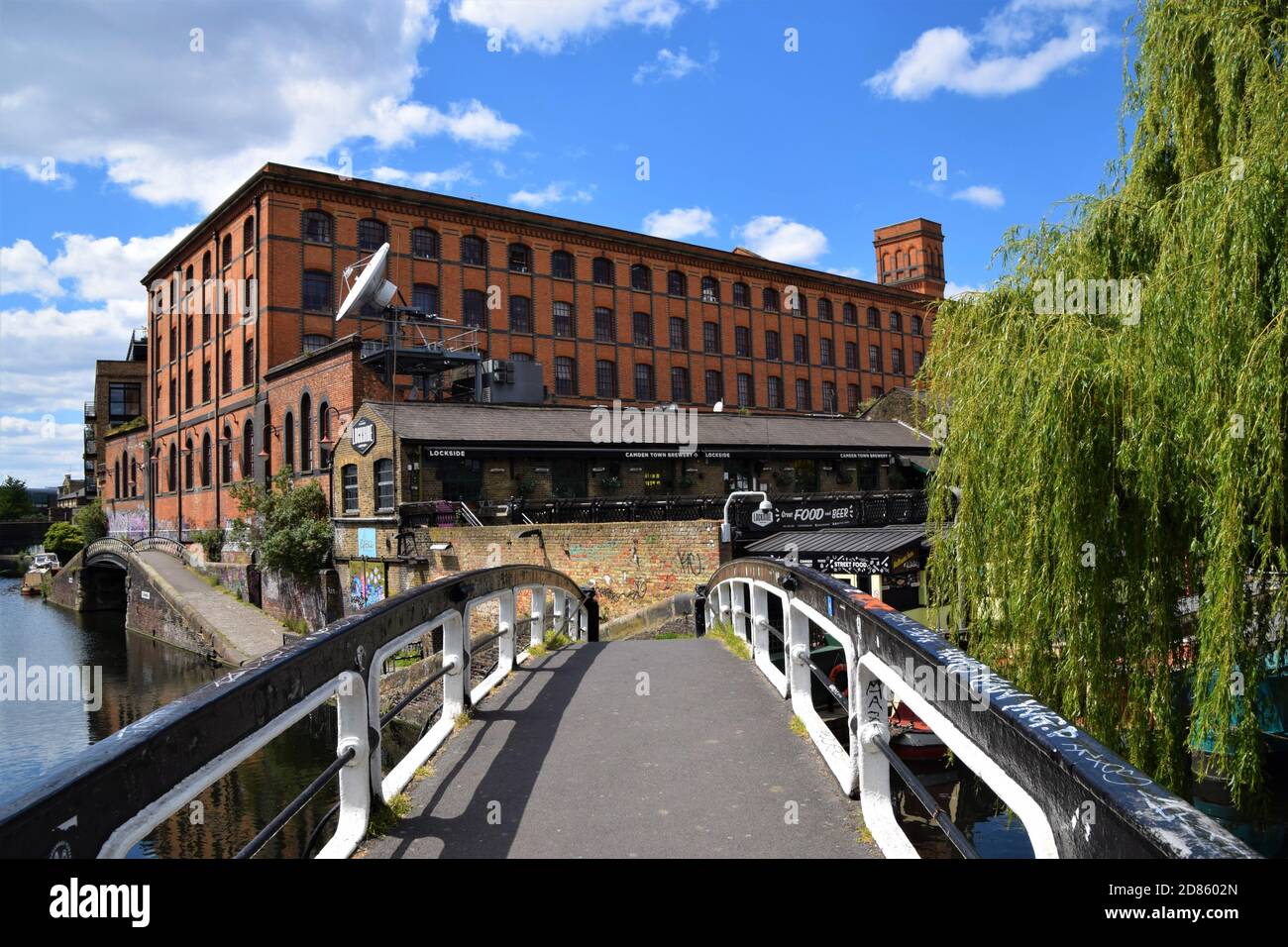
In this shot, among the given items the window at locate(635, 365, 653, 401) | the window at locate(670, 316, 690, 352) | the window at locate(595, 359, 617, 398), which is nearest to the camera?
the window at locate(595, 359, 617, 398)

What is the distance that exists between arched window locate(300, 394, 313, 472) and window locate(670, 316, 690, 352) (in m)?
21.1

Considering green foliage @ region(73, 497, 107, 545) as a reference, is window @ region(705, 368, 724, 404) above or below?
above

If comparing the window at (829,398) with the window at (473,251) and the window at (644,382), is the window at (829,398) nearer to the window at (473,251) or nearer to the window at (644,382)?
the window at (644,382)

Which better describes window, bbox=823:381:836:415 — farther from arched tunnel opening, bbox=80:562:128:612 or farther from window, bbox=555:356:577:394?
arched tunnel opening, bbox=80:562:128:612

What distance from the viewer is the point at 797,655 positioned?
546 centimetres

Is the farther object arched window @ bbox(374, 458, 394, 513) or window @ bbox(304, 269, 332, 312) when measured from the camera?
window @ bbox(304, 269, 332, 312)

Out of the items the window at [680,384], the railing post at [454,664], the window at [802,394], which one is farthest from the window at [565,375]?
the railing post at [454,664]

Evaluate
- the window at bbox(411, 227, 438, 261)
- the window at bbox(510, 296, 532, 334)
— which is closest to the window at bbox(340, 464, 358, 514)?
the window at bbox(411, 227, 438, 261)

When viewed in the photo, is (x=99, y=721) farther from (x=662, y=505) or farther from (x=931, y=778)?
(x=931, y=778)

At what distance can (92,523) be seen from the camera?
52.9 metres

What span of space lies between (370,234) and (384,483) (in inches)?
666

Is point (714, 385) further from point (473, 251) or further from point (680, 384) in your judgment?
point (473, 251)

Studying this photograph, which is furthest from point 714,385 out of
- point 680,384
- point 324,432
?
point 324,432

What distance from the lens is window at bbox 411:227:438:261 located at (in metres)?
39.1
